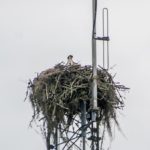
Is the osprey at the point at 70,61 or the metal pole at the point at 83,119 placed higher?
the osprey at the point at 70,61

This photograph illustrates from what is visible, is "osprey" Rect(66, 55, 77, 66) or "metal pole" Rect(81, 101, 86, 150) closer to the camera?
"metal pole" Rect(81, 101, 86, 150)

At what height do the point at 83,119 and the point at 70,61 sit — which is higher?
the point at 70,61

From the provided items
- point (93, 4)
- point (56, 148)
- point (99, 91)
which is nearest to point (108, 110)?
point (99, 91)

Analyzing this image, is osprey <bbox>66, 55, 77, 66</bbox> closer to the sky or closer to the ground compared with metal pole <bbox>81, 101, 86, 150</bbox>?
closer to the sky

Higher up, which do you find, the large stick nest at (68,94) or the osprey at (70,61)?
the osprey at (70,61)

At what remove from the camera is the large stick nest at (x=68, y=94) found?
12.2 m

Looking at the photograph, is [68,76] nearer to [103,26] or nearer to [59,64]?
[59,64]

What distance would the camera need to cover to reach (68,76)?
12711 millimetres

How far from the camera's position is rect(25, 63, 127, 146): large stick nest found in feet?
40.0

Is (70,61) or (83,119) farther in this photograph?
(70,61)

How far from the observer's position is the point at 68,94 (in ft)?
40.0

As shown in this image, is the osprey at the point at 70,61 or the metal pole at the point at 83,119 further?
the osprey at the point at 70,61

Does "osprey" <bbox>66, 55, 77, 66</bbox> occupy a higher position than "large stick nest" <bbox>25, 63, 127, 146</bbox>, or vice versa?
"osprey" <bbox>66, 55, 77, 66</bbox>

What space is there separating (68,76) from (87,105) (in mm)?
754
